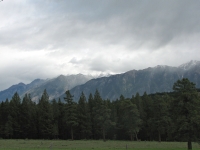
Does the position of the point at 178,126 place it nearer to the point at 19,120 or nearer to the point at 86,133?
the point at 86,133

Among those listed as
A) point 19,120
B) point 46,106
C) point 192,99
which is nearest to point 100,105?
point 46,106

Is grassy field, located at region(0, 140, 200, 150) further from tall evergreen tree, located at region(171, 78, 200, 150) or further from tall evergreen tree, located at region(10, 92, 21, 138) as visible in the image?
tall evergreen tree, located at region(10, 92, 21, 138)

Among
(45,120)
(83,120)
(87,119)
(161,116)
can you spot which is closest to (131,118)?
(161,116)

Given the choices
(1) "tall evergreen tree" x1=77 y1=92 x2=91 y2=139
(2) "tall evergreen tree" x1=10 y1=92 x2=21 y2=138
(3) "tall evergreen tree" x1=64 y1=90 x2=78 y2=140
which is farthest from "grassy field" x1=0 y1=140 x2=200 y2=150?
(1) "tall evergreen tree" x1=77 y1=92 x2=91 y2=139

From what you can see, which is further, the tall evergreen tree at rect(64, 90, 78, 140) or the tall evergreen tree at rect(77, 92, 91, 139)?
the tall evergreen tree at rect(77, 92, 91, 139)

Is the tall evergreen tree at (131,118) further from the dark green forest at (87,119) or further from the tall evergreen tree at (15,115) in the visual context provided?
the tall evergreen tree at (15,115)

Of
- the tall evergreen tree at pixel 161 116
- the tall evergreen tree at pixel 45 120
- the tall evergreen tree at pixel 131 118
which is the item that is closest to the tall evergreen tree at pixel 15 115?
the tall evergreen tree at pixel 45 120

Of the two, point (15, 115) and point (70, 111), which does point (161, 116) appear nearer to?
point (70, 111)

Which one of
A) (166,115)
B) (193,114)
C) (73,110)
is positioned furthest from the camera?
(73,110)

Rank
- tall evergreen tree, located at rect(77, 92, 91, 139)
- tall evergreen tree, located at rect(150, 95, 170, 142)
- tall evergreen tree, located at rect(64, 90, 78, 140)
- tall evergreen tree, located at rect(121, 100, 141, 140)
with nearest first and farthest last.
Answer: tall evergreen tree, located at rect(150, 95, 170, 142)
tall evergreen tree, located at rect(121, 100, 141, 140)
tall evergreen tree, located at rect(64, 90, 78, 140)
tall evergreen tree, located at rect(77, 92, 91, 139)

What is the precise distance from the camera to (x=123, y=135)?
98000 mm

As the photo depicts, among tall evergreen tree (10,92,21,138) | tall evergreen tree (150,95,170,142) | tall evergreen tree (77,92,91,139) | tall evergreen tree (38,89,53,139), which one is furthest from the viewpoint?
tall evergreen tree (77,92,91,139)

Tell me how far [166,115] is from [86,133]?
3469cm

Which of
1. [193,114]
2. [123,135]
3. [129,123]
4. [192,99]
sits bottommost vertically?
[123,135]
